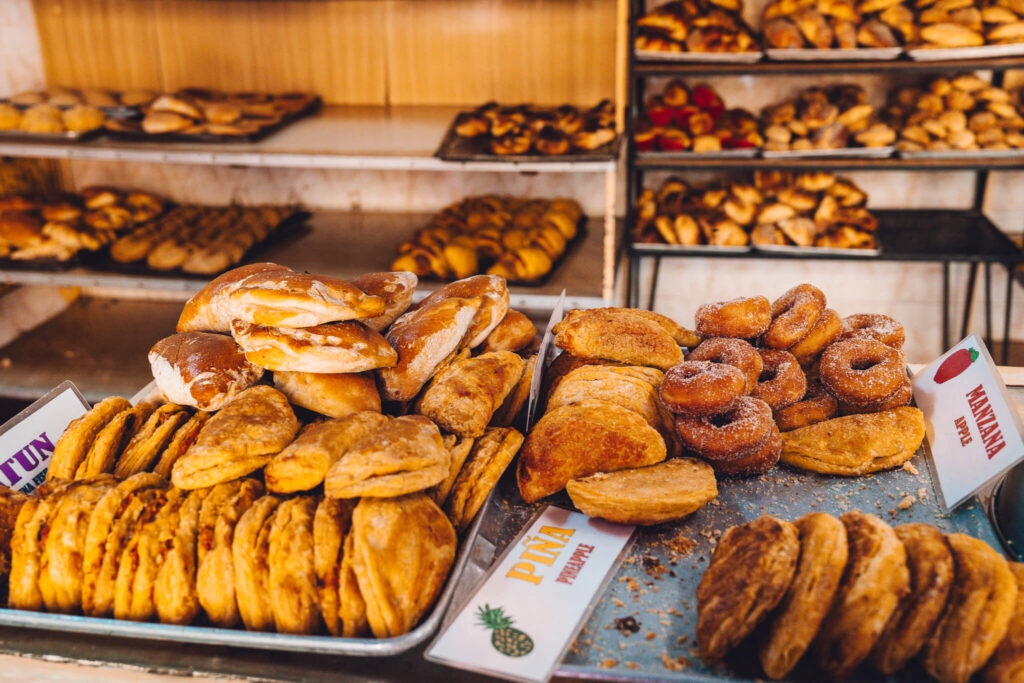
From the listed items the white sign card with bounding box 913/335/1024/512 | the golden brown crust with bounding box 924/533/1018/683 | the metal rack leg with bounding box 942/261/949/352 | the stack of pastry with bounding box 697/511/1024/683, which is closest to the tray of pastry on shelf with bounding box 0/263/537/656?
the stack of pastry with bounding box 697/511/1024/683

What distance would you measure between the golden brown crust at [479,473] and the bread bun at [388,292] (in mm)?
340

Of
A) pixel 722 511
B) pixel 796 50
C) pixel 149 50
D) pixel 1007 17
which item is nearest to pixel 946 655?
pixel 722 511

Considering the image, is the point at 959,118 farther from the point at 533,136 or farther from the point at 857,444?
the point at 857,444

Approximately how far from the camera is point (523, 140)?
2996mm

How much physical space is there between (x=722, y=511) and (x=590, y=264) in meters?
2.09

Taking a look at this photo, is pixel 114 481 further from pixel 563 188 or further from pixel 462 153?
pixel 563 188

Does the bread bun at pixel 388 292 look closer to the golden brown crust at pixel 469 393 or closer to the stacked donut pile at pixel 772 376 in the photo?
the golden brown crust at pixel 469 393

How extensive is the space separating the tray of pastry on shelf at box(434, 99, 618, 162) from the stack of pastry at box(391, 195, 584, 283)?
0.37m

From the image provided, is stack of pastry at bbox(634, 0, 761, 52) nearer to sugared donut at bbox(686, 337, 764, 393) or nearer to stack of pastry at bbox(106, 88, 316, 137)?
stack of pastry at bbox(106, 88, 316, 137)

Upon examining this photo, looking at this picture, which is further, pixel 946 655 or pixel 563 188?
pixel 563 188

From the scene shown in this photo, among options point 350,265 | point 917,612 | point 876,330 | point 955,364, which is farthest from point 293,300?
point 350,265

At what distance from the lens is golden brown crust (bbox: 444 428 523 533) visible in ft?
4.00

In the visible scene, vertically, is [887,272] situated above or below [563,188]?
below

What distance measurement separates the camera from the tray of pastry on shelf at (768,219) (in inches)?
127
